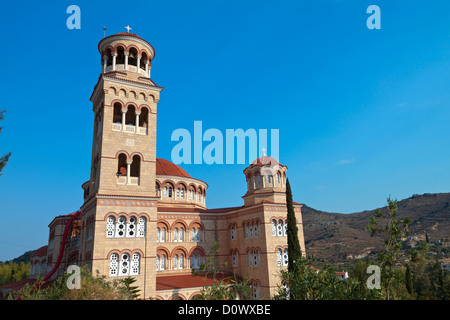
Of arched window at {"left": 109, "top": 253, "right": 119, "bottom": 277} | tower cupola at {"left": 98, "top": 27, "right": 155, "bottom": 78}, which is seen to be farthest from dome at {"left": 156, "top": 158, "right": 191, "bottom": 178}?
arched window at {"left": 109, "top": 253, "right": 119, "bottom": 277}

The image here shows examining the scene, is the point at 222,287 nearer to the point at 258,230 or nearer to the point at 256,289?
the point at 258,230

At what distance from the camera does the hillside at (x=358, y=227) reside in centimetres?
7106

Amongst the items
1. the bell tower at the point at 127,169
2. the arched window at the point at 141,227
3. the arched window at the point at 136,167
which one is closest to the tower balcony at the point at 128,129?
the bell tower at the point at 127,169

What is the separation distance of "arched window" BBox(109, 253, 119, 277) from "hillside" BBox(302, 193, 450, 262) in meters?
54.2

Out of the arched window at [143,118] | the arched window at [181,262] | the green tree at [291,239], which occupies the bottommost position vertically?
the arched window at [181,262]

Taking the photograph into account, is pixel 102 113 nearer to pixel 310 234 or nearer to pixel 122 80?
pixel 122 80

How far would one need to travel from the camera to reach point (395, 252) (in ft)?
34.6

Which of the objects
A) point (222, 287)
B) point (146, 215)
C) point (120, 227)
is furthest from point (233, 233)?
point (222, 287)

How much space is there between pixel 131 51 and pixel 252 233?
17.6 metres

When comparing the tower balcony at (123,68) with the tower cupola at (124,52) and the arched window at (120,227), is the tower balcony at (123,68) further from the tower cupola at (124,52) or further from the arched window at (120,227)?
the arched window at (120,227)

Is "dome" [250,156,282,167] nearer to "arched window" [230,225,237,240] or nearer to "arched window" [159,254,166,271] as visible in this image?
"arched window" [230,225,237,240]

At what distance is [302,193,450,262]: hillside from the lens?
233ft

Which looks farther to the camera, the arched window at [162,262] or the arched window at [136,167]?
the arched window at [162,262]

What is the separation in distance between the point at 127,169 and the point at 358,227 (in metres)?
84.1
